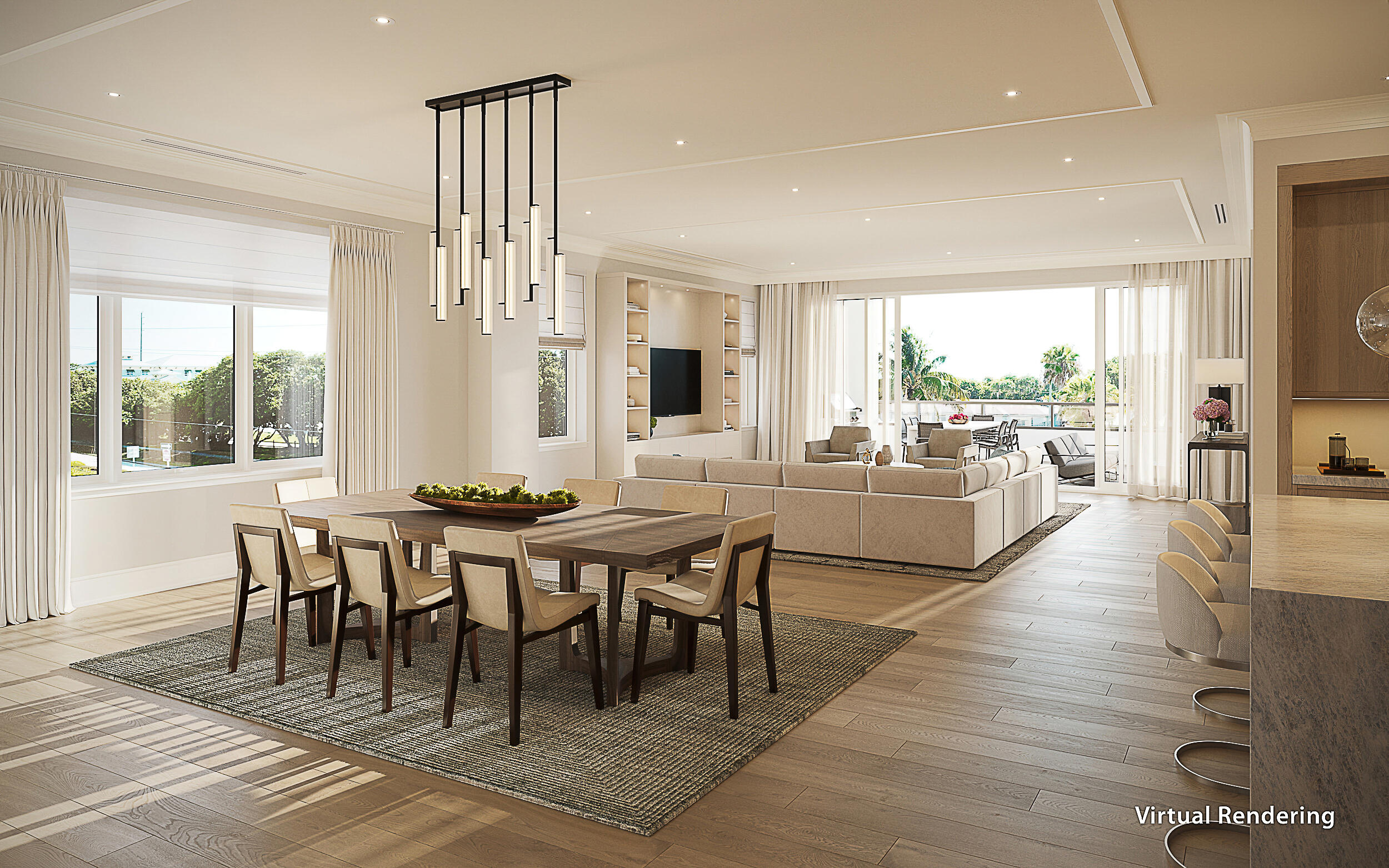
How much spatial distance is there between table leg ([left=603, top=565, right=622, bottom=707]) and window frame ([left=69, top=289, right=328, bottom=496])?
12.9 ft

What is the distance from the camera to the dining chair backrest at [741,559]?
3.73m

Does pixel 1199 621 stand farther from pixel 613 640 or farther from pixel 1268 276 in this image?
pixel 1268 276

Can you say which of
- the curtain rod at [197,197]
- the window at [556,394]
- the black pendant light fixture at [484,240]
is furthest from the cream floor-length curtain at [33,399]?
the window at [556,394]

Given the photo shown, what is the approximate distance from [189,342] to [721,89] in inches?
167

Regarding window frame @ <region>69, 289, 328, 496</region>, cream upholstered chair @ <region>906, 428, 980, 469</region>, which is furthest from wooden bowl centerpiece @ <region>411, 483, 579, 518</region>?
cream upholstered chair @ <region>906, 428, 980, 469</region>

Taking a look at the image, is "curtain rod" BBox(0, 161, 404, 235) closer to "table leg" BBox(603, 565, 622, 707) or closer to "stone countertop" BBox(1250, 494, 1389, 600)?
"table leg" BBox(603, 565, 622, 707)

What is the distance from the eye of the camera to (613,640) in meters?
3.90

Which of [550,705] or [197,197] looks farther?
[197,197]

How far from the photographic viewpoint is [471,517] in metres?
A: 4.57

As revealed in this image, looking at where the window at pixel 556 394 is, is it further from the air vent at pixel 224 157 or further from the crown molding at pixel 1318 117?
the crown molding at pixel 1318 117

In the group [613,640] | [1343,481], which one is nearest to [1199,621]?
[613,640]

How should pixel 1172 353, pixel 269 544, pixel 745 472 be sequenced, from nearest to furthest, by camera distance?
pixel 269 544, pixel 745 472, pixel 1172 353

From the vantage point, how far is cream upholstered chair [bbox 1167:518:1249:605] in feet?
11.7

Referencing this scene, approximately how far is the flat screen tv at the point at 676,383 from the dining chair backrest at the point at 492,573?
24.2ft
